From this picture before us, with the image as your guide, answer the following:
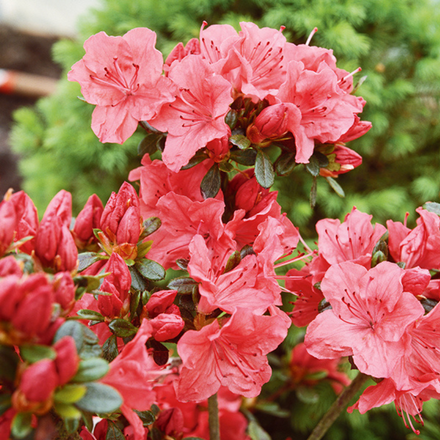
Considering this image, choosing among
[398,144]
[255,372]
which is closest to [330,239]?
[255,372]

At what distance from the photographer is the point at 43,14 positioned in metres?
3.95

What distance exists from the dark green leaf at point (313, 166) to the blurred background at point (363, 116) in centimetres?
84

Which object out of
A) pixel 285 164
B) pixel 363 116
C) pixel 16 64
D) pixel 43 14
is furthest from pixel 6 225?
pixel 43 14

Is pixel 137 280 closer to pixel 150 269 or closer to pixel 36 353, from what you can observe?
pixel 150 269

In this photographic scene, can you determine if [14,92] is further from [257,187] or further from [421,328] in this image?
[421,328]

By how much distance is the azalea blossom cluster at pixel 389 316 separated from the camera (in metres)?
0.62

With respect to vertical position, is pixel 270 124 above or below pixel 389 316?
above

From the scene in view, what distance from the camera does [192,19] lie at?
5.42 feet

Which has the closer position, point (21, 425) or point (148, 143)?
point (21, 425)

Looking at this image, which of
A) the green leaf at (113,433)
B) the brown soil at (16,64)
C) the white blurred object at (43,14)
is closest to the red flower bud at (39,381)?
the green leaf at (113,433)

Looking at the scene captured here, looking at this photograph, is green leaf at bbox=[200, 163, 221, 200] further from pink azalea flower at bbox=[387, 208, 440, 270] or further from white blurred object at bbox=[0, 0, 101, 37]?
white blurred object at bbox=[0, 0, 101, 37]

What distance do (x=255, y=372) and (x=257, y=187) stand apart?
284mm

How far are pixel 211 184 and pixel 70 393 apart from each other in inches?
14.5

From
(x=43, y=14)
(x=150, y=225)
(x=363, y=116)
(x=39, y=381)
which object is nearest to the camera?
(x=39, y=381)
